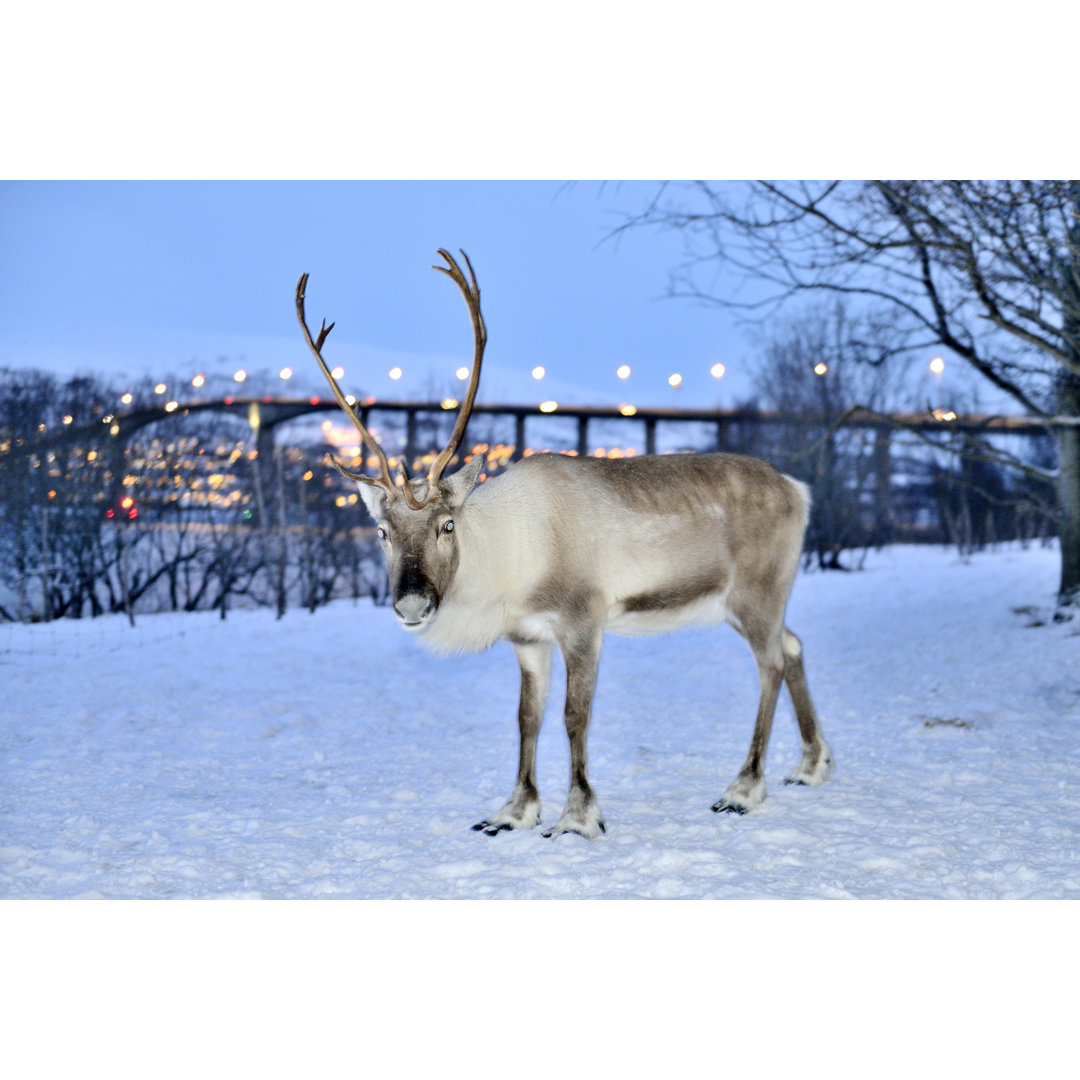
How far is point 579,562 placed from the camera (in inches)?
138

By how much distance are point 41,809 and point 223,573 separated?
16.3 feet

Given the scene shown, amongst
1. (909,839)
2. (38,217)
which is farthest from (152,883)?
(38,217)

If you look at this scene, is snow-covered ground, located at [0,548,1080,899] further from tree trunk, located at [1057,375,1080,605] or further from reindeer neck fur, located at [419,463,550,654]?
reindeer neck fur, located at [419,463,550,654]

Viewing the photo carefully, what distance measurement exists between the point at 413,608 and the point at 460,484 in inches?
19.5

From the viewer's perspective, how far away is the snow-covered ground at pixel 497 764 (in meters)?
3.10

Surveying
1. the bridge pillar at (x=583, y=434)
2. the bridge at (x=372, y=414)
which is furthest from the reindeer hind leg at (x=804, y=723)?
the bridge pillar at (x=583, y=434)

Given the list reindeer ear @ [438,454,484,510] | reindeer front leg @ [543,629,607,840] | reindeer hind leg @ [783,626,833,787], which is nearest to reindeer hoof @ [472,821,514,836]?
reindeer front leg @ [543,629,607,840]

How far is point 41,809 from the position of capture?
148 inches

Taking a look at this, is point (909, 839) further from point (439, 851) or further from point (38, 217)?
point (38, 217)

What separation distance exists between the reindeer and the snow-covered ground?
0.36m

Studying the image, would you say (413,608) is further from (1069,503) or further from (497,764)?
(1069,503)

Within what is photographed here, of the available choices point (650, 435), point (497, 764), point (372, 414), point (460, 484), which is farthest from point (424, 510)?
point (650, 435)

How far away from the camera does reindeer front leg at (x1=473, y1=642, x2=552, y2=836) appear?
3.48m

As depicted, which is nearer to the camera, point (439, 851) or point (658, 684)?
point (439, 851)
